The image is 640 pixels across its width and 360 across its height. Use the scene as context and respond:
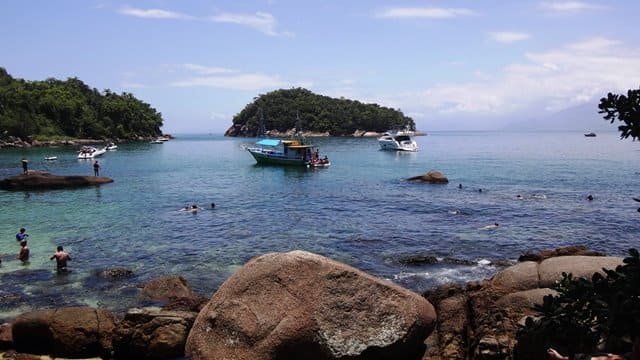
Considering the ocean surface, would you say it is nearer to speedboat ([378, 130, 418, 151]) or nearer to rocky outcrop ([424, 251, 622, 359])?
rocky outcrop ([424, 251, 622, 359])

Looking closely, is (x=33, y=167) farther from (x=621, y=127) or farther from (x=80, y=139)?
(x=621, y=127)

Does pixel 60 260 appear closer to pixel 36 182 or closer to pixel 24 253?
pixel 24 253

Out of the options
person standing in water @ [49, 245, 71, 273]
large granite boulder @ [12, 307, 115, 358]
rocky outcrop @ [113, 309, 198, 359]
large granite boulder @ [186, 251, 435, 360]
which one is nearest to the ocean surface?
person standing in water @ [49, 245, 71, 273]

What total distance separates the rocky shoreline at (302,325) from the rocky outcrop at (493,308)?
0.03 m

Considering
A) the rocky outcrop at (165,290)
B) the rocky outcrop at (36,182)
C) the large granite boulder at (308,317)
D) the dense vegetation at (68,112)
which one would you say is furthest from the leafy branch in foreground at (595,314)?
the dense vegetation at (68,112)

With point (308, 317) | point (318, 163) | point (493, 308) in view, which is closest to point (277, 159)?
point (318, 163)

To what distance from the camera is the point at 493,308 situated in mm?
12828

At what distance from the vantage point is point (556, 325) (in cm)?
564

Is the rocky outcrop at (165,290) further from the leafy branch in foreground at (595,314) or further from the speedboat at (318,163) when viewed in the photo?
the speedboat at (318,163)

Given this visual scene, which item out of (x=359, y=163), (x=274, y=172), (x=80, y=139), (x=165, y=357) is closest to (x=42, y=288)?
(x=165, y=357)

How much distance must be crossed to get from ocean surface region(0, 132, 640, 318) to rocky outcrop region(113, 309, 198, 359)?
5.55 metres

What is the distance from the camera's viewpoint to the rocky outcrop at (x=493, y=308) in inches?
448

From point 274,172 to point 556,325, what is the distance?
6800cm

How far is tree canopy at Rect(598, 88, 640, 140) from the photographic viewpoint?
5.55 metres
